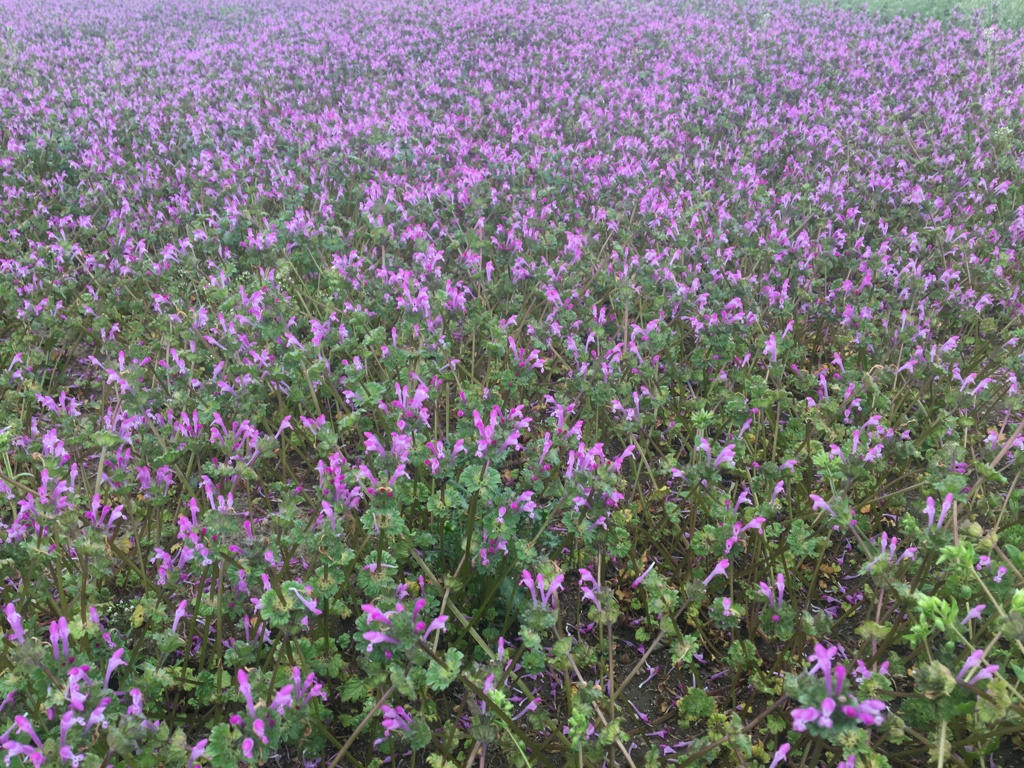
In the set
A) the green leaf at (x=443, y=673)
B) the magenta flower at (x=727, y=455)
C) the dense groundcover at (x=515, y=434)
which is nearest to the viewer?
the green leaf at (x=443, y=673)

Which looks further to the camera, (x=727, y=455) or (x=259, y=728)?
(x=727, y=455)

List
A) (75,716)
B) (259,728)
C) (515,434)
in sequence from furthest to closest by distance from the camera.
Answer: (515,434)
(75,716)
(259,728)

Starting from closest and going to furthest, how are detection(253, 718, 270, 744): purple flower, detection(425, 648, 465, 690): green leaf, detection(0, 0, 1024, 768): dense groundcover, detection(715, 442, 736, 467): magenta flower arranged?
detection(253, 718, 270, 744): purple flower
detection(425, 648, 465, 690): green leaf
detection(0, 0, 1024, 768): dense groundcover
detection(715, 442, 736, 467): magenta flower

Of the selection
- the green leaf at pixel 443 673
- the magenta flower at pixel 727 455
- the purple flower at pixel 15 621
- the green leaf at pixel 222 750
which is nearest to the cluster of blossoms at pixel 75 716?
the purple flower at pixel 15 621

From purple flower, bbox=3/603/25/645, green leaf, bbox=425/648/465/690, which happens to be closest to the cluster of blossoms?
purple flower, bbox=3/603/25/645

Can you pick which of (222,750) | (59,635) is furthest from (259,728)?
(59,635)

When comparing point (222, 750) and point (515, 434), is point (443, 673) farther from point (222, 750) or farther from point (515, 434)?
point (515, 434)

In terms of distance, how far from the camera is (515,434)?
203 cm

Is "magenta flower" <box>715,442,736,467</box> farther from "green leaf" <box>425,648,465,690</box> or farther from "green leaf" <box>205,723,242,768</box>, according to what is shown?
"green leaf" <box>205,723,242,768</box>

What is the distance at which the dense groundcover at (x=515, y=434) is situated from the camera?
1.66m

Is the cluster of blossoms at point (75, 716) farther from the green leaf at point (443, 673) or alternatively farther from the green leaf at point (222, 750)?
the green leaf at point (443, 673)

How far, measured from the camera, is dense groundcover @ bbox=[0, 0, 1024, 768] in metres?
1.66

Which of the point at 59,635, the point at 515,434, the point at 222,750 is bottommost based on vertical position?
the point at 222,750

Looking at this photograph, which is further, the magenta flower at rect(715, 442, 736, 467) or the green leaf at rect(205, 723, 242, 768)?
the magenta flower at rect(715, 442, 736, 467)
